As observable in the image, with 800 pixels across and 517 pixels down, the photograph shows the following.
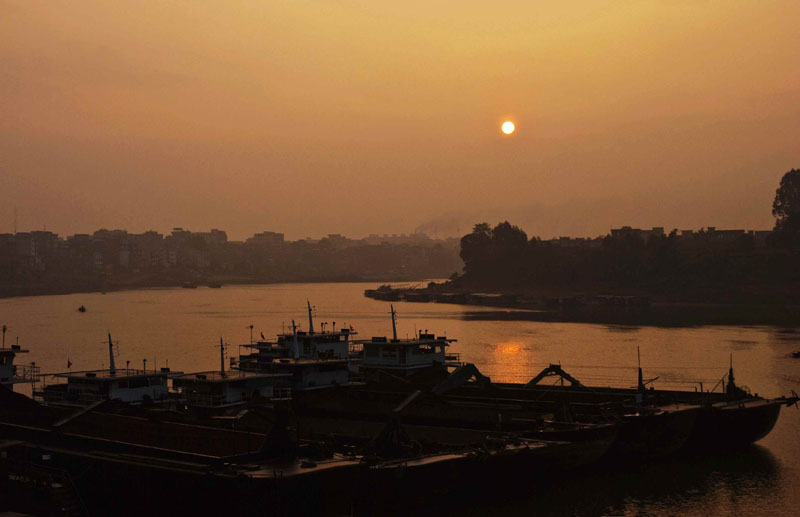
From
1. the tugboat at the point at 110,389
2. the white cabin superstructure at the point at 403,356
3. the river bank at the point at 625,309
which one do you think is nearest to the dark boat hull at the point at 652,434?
the white cabin superstructure at the point at 403,356

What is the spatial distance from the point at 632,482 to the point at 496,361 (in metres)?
36.0

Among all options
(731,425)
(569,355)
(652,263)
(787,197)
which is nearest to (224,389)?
(731,425)

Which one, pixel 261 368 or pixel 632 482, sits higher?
pixel 261 368

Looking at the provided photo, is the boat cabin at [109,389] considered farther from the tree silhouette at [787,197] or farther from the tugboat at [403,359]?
the tree silhouette at [787,197]

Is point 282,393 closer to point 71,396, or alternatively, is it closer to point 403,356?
point 403,356

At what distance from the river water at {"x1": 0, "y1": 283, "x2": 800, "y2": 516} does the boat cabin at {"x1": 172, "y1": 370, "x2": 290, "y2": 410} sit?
12486mm

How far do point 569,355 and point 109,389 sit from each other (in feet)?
131

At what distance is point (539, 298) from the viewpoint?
483 feet

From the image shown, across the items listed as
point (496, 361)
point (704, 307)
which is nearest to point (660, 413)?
point (496, 361)

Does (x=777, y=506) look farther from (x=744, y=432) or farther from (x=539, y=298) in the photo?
(x=539, y=298)

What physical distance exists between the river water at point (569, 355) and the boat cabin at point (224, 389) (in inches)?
492

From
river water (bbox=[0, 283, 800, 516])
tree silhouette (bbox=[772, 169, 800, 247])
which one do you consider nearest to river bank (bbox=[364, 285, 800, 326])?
river water (bbox=[0, 283, 800, 516])

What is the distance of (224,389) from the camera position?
1300 inches

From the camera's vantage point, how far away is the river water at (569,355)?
25.7m
